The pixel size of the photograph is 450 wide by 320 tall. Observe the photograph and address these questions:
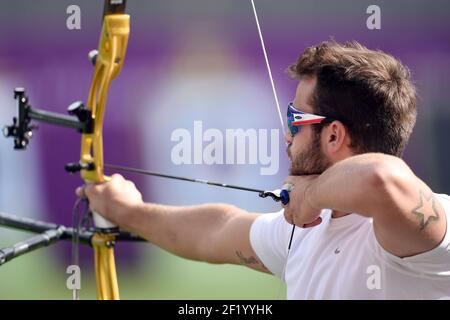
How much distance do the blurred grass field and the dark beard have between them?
6.87 feet

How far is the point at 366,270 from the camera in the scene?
84.8 inches

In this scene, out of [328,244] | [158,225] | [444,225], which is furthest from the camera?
[158,225]

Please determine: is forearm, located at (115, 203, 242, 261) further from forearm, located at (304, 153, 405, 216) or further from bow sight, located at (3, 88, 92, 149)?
forearm, located at (304, 153, 405, 216)

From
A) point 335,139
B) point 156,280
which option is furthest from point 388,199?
point 156,280

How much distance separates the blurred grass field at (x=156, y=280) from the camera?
436 centimetres

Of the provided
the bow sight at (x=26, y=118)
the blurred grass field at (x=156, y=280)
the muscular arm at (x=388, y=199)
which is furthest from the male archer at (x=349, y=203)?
the blurred grass field at (x=156, y=280)

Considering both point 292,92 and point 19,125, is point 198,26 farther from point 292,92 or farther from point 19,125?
point 19,125

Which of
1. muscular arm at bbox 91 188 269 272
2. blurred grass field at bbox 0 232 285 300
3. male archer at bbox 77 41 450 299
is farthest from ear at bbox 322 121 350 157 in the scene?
blurred grass field at bbox 0 232 285 300

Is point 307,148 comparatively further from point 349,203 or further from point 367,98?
point 349,203

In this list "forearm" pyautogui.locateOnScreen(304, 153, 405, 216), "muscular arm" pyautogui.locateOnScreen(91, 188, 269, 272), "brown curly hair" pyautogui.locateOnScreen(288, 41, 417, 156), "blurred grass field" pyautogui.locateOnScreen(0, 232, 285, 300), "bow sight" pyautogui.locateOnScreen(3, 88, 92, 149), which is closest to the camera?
"forearm" pyautogui.locateOnScreen(304, 153, 405, 216)

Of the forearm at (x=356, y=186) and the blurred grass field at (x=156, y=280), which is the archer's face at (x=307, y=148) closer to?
the forearm at (x=356, y=186)

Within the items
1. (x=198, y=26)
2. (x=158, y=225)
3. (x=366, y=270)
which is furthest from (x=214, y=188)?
(x=366, y=270)

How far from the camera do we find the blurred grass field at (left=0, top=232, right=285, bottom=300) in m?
4.36
